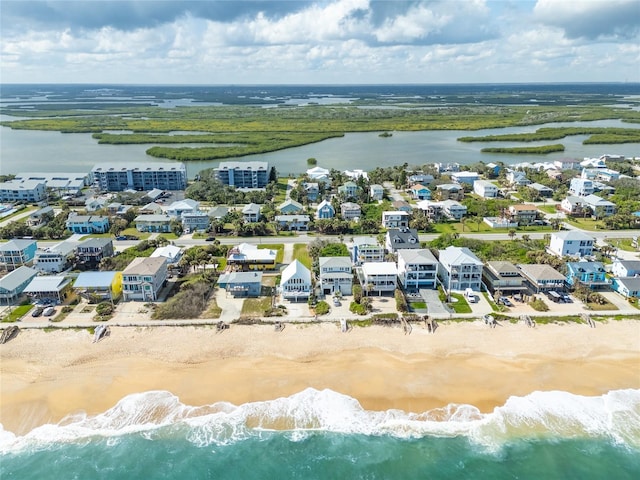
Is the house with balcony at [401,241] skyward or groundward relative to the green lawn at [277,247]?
skyward

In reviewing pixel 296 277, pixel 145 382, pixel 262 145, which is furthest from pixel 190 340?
pixel 262 145

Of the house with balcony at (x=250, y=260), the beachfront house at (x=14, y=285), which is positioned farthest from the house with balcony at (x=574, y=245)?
the beachfront house at (x=14, y=285)

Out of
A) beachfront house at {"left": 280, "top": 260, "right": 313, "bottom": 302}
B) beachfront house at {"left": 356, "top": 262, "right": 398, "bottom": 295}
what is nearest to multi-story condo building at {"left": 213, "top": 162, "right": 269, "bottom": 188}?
beachfront house at {"left": 280, "top": 260, "right": 313, "bottom": 302}

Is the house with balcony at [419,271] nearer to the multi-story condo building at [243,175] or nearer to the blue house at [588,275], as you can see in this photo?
the blue house at [588,275]

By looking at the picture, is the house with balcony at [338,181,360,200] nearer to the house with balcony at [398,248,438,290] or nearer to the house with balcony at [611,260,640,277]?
the house with balcony at [398,248,438,290]

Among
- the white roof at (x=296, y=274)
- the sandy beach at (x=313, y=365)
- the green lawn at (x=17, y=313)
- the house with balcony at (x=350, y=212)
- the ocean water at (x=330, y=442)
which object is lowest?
the ocean water at (x=330, y=442)

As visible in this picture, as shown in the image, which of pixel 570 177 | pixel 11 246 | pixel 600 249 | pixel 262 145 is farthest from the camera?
pixel 262 145

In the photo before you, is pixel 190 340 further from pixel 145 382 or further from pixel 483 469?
Answer: pixel 483 469
